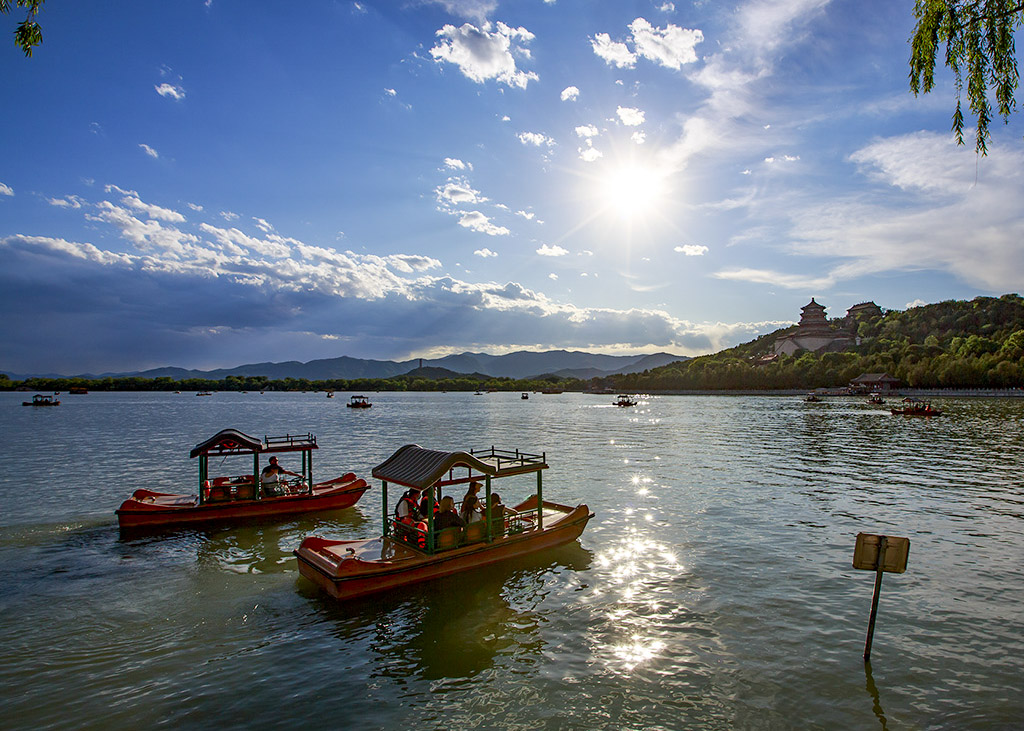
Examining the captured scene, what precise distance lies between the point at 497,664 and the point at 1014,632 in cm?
1193

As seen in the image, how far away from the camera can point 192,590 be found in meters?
15.4

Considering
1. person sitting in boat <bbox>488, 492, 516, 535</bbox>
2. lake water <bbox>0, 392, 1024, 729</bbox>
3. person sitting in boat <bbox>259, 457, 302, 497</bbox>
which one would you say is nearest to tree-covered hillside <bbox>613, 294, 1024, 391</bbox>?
lake water <bbox>0, 392, 1024, 729</bbox>

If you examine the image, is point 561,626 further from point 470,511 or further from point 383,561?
point 383,561

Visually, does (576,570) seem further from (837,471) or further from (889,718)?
(837,471)

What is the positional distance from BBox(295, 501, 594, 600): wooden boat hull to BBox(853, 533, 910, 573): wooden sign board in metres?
9.69

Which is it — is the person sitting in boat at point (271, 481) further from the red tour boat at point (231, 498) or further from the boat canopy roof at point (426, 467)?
the boat canopy roof at point (426, 467)

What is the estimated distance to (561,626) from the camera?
12.9 m

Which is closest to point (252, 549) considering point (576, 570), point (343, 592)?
point (343, 592)

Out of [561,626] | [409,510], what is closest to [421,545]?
[409,510]

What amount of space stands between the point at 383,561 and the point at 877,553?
1162 cm

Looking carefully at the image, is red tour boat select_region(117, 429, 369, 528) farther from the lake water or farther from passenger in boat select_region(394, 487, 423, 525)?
passenger in boat select_region(394, 487, 423, 525)

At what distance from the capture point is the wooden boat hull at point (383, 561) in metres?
14.0

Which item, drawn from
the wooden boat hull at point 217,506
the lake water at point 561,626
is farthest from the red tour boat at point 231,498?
the lake water at point 561,626

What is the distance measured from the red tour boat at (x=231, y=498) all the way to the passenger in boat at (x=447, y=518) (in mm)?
9858
